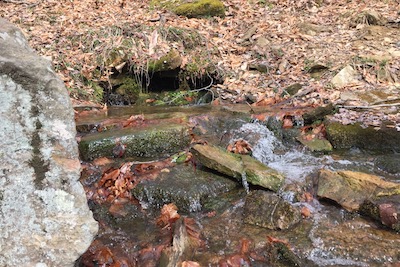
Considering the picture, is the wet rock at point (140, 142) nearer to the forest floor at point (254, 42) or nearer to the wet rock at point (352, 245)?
the wet rock at point (352, 245)

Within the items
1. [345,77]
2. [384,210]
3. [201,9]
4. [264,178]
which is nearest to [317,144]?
[264,178]

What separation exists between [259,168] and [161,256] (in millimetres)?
1753

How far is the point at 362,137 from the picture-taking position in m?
5.04

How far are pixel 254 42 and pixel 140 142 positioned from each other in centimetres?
536

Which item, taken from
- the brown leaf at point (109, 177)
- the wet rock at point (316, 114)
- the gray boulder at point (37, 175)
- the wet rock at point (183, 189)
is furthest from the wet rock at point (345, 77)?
the gray boulder at point (37, 175)

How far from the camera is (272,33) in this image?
910 centimetres

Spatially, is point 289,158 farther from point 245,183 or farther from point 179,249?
point 179,249

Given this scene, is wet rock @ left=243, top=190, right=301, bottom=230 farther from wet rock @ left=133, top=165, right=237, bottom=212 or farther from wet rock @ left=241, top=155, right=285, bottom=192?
wet rock @ left=133, top=165, right=237, bottom=212

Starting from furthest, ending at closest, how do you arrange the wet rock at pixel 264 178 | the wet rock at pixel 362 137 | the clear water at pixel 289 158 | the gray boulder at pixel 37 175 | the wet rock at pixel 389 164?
the wet rock at pixel 362 137, the clear water at pixel 289 158, the wet rock at pixel 389 164, the wet rock at pixel 264 178, the gray boulder at pixel 37 175

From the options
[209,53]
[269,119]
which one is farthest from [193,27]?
[269,119]

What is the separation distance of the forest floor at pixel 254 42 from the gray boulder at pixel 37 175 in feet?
15.2

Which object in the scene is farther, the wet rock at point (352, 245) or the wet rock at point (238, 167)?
the wet rock at point (238, 167)

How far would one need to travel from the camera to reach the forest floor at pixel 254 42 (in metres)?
6.96

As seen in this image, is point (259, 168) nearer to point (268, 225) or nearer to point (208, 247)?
point (268, 225)
